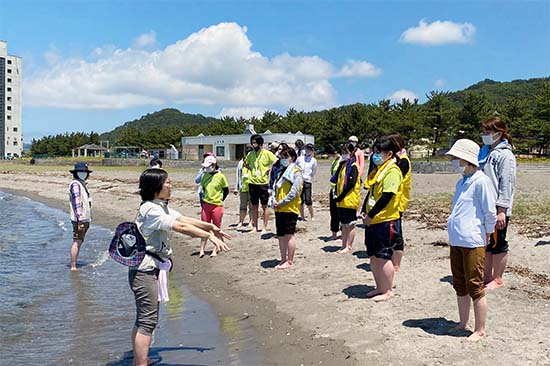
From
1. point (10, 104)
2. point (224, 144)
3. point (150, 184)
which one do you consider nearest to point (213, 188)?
point (150, 184)

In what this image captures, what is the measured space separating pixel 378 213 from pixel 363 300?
3.90ft

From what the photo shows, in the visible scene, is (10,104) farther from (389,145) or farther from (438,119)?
(389,145)

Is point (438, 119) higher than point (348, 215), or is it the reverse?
point (438, 119)

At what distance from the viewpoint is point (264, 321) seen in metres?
6.34

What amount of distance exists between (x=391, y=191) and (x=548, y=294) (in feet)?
7.59

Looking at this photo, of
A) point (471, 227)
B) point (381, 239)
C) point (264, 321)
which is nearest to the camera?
point (471, 227)

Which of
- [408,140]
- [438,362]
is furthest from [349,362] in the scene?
[408,140]

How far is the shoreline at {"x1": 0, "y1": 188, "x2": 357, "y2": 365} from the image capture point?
5.08 metres

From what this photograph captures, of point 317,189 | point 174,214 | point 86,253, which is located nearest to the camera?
Result: point 174,214

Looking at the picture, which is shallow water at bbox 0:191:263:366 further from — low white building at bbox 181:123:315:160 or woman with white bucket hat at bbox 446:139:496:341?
low white building at bbox 181:123:315:160

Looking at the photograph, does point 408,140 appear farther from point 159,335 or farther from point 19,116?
point 19,116

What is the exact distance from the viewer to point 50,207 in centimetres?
2391

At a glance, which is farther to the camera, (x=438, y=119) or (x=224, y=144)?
(x=224, y=144)


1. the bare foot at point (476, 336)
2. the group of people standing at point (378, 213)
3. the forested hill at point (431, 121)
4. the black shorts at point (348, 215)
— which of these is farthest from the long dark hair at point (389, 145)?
the forested hill at point (431, 121)
